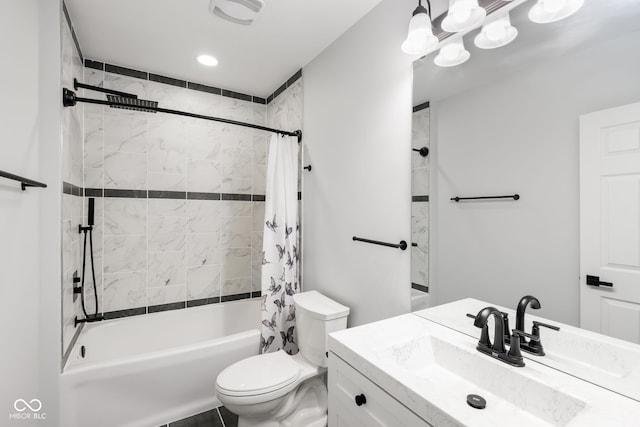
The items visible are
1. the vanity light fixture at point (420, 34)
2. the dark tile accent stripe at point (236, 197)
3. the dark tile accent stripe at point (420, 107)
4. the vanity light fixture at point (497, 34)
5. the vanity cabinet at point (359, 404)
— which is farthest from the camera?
the dark tile accent stripe at point (236, 197)

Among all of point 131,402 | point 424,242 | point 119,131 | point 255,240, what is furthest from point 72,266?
point 424,242

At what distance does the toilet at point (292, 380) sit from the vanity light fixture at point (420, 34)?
4.71 ft

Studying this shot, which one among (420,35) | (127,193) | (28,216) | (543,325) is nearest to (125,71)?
(127,193)

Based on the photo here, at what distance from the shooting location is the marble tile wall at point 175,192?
2.32 meters

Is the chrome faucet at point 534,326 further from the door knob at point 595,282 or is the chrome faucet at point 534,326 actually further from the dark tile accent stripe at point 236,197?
the dark tile accent stripe at point 236,197

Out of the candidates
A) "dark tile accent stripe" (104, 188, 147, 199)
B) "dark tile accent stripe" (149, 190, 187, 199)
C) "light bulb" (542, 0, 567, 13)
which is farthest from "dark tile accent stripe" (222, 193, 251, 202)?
"light bulb" (542, 0, 567, 13)

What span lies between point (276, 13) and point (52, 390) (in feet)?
8.02

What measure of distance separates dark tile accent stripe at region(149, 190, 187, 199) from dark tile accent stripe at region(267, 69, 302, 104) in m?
1.30

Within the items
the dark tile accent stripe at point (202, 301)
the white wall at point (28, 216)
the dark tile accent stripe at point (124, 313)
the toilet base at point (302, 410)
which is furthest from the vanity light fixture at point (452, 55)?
the dark tile accent stripe at point (124, 313)

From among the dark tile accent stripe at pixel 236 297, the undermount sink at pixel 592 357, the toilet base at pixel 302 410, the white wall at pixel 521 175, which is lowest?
the toilet base at pixel 302 410

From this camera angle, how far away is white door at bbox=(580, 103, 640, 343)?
78 cm

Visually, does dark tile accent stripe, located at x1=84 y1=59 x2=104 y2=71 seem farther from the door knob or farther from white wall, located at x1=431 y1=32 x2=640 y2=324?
the door knob

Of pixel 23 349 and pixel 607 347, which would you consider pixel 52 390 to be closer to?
pixel 23 349

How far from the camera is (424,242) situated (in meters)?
1.36
